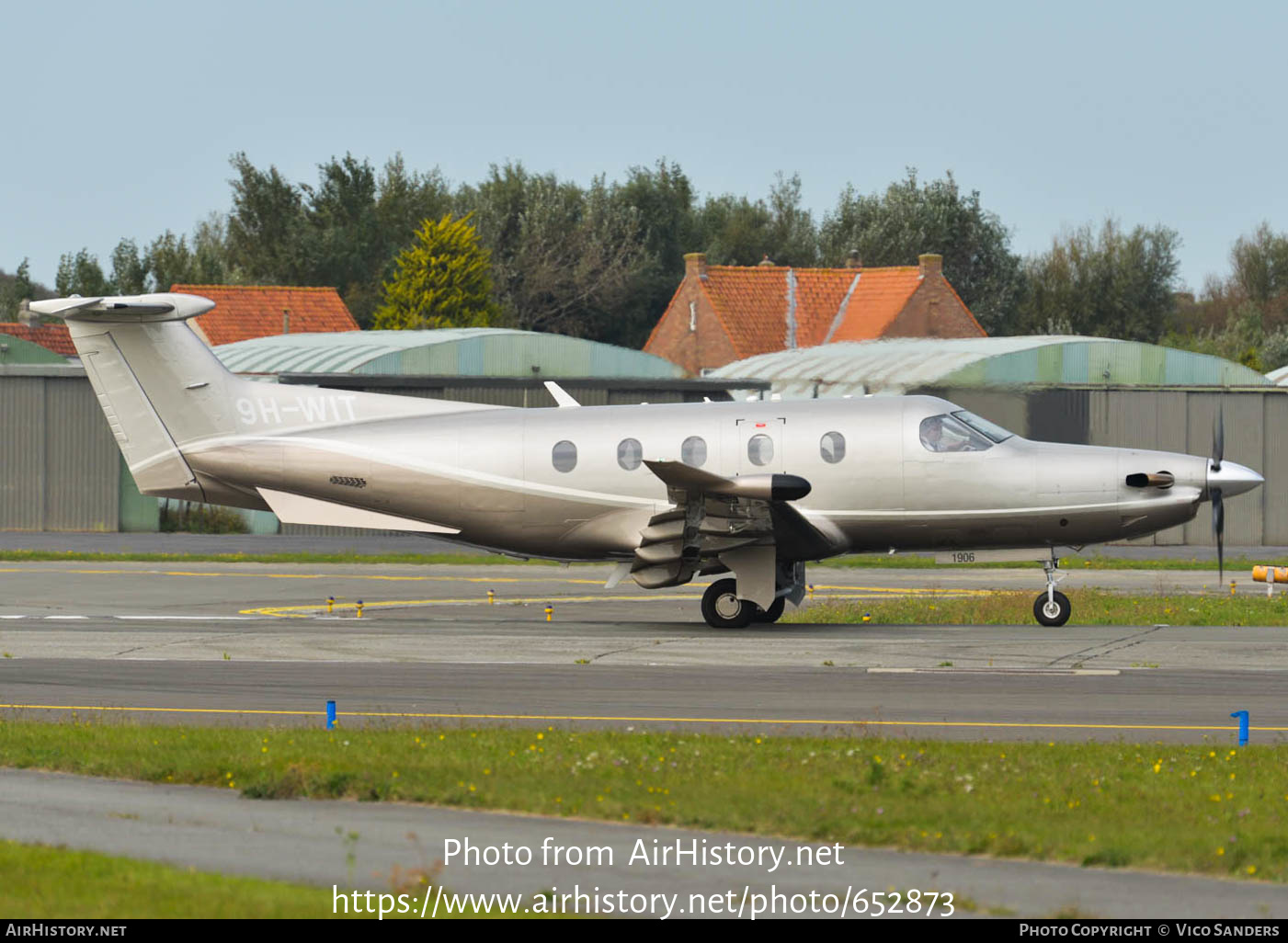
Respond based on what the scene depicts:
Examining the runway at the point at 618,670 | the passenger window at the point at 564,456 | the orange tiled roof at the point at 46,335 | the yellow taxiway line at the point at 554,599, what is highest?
the orange tiled roof at the point at 46,335

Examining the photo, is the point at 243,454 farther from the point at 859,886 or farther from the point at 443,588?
the point at 859,886

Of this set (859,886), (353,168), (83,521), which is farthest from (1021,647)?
(353,168)

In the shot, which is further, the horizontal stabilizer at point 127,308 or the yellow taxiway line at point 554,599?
the yellow taxiway line at point 554,599

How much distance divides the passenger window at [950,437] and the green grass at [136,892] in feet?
51.2

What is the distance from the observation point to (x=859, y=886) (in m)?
9.06

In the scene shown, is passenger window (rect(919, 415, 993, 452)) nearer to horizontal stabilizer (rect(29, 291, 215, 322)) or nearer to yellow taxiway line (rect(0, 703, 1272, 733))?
yellow taxiway line (rect(0, 703, 1272, 733))

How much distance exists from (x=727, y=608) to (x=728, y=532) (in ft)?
4.45

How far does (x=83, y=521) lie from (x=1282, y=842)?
133 feet

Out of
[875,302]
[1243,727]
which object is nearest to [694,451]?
[1243,727]

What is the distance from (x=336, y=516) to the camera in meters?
24.5

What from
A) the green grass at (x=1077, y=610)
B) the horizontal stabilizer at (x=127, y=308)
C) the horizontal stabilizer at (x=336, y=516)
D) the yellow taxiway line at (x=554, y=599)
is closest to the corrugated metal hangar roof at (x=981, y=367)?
the yellow taxiway line at (x=554, y=599)

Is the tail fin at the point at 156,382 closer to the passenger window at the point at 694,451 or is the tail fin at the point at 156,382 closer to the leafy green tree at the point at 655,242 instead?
the passenger window at the point at 694,451

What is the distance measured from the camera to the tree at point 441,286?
84.1m

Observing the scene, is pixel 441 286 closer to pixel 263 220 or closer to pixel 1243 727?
pixel 263 220
